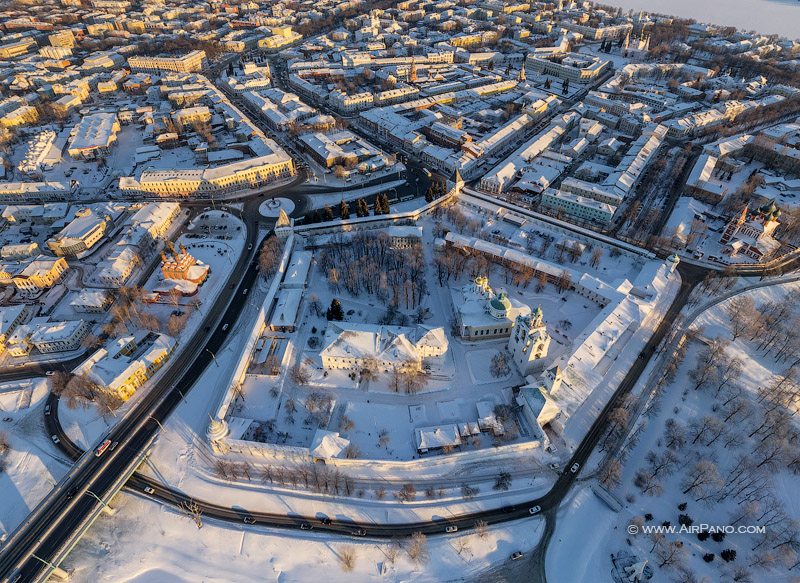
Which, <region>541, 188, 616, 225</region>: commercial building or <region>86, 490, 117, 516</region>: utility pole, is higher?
<region>541, 188, 616, 225</region>: commercial building

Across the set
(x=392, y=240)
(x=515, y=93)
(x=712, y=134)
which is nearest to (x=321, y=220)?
(x=392, y=240)

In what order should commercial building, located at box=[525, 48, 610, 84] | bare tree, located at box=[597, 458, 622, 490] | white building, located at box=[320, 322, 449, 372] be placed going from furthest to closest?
commercial building, located at box=[525, 48, 610, 84], white building, located at box=[320, 322, 449, 372], bare tree, located at box=[597, 458, 622, 490]

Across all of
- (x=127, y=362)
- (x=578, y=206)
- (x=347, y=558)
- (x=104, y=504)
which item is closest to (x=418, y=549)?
(x=347, y=558)

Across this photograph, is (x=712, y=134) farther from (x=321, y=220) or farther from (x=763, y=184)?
(x=321, y=220)

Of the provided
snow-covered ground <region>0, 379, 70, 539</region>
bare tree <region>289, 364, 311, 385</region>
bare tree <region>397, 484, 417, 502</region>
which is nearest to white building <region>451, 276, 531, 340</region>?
bare tree <region>289, 364, 311, 385</region>

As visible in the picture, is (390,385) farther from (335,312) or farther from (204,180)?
(204,180)

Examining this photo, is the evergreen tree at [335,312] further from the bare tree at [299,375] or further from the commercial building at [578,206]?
the commercial building at [578,206]

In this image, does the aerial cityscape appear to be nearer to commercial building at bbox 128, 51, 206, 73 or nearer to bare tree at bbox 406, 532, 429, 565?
bare tree at bbox 406, 532, 429, 565
